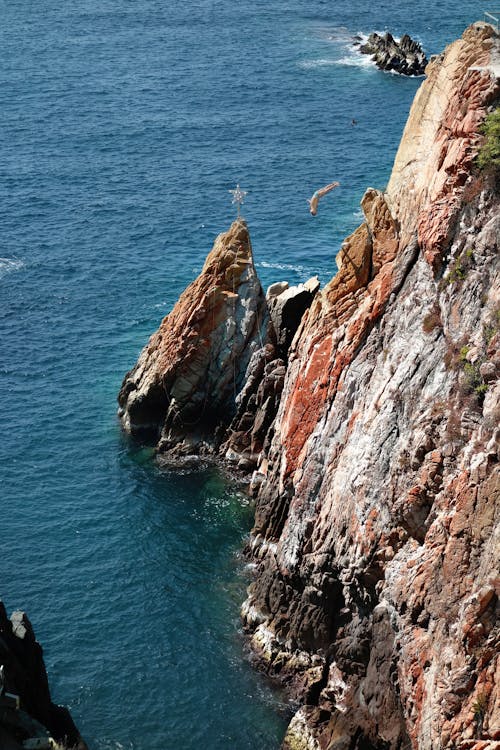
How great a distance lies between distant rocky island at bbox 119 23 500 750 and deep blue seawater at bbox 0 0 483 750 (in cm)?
464

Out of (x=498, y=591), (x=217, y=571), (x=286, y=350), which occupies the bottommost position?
(x=217, y=571)

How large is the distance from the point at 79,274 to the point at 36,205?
57.5 feet

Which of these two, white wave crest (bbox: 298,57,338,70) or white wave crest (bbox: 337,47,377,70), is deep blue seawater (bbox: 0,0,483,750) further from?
white wave crest (bbox: 298,57,338,70)

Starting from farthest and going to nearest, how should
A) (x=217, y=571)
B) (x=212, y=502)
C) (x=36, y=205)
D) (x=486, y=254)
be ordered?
(x=36, y=205) → (x=212, y=502) → (x=217, y=571) → (x=486, y=254)

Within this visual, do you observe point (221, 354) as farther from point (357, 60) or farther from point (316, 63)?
point (357, 60)

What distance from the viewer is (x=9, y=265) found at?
4461 inches

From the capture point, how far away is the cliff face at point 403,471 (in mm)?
49969

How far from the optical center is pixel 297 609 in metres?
67.0

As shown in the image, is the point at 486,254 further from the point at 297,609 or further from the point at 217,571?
the point at 217,571

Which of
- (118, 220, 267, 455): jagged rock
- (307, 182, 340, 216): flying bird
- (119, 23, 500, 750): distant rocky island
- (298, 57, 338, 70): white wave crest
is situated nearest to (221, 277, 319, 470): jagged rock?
(118, 220, 267, 455): jagged rock

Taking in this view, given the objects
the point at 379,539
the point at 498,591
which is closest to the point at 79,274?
the point at 379,539

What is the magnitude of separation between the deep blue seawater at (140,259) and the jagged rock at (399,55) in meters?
2.38

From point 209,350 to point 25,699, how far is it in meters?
36.8

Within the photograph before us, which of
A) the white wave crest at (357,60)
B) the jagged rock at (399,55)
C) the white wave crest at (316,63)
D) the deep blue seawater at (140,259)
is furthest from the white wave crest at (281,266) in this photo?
the white wave crest at (357,60)
